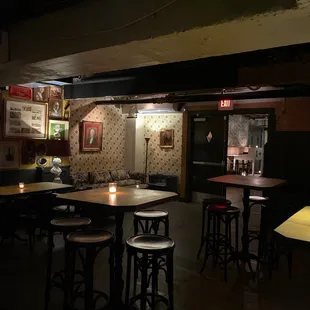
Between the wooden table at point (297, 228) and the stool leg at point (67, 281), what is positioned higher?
the wooden table at point (297, 228)

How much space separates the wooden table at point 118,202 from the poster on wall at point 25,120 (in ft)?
11.1

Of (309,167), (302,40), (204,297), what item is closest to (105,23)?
(302,40)

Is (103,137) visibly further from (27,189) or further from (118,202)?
(118,202)

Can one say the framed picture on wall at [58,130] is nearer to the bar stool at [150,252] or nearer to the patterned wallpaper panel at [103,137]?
the patterned wallpaper panel at [103,137]

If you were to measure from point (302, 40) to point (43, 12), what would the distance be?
1661 mm

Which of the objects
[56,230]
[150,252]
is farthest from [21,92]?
[150,252]

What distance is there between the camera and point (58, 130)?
6.74m

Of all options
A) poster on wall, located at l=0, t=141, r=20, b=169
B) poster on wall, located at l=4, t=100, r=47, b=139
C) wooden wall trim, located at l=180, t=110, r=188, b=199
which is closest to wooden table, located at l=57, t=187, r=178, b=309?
poster on wall, located at l=0, t=141, r=20, b=169

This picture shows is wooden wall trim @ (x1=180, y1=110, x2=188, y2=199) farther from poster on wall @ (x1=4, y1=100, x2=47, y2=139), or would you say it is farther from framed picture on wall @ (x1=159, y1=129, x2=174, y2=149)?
poster on wall @ (x1=4, y1=100, x2=47, y2=139)

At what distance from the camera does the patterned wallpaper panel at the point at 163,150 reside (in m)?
8.59

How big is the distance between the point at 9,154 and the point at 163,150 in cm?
423

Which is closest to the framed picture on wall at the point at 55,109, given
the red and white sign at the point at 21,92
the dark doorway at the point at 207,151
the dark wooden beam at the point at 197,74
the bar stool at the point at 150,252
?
the red and white sign at the point at 21,92

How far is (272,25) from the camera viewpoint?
140cm

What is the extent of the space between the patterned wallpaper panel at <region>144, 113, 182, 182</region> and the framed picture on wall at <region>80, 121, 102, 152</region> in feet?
5.32
